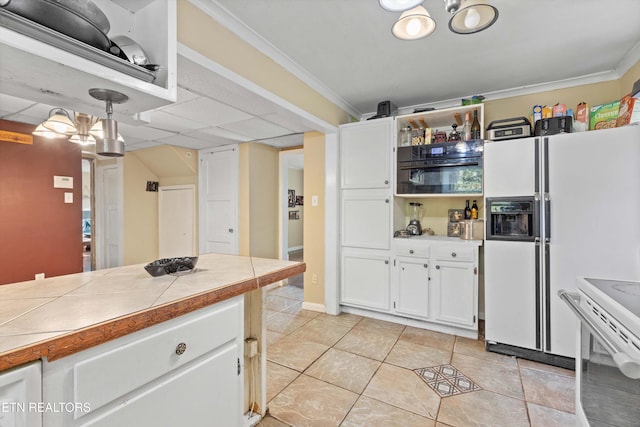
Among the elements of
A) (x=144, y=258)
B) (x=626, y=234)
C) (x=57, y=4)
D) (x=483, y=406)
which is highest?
(x=57, y=4)

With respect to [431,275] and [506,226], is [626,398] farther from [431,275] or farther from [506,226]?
[431,275]

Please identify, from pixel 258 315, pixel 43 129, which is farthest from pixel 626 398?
pixel 43 129

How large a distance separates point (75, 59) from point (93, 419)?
1078 millimetres

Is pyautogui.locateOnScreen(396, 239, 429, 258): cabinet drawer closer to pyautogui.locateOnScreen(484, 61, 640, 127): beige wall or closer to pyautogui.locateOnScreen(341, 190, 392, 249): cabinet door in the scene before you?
pyautogui.locateOnScreen(341, 190, 392, 249): cabinet door

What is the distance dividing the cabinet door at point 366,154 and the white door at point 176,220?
9.33 ft

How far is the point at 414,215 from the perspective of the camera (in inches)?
136

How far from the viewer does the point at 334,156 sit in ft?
10.9

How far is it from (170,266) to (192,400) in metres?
0.59

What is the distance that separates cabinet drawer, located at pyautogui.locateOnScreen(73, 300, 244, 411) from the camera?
782mm

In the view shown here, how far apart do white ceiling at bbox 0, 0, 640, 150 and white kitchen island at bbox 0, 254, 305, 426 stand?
1.32 metres

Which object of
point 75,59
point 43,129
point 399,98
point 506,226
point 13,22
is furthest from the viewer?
point 399,98

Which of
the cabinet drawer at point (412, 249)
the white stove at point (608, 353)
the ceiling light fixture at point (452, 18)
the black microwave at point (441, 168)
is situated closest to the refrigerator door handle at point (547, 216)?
the black microwave at point (441, 168)

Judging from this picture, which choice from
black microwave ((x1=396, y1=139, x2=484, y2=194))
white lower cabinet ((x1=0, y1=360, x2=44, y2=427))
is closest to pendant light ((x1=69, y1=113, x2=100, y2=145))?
white lower cabinet ((x1=0, y1=360, x2=44, y2=427))

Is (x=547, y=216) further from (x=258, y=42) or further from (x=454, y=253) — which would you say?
(x=258, y=42)
